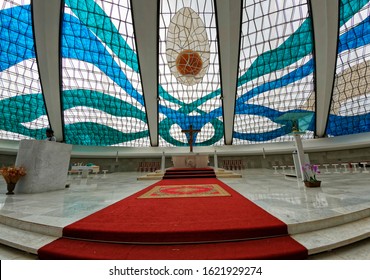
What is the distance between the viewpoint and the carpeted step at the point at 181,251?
243 cm

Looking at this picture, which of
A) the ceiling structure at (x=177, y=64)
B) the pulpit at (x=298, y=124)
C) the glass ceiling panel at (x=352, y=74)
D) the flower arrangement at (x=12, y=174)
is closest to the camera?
the flower arrangement at (x=12, y=174)

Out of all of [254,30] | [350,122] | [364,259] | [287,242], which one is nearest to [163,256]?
[287,242]

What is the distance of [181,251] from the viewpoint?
101 inches

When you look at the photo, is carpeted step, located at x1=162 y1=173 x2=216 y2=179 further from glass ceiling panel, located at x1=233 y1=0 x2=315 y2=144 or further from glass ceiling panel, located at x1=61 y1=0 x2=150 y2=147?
glass ceiling panel, located at x1=61 y1=0 x2=150 y2=147

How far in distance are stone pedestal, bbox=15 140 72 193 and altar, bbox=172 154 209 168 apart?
37.6 ft

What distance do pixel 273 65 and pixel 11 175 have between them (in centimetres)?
2600

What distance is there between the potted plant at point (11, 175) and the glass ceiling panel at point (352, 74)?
2849 cm

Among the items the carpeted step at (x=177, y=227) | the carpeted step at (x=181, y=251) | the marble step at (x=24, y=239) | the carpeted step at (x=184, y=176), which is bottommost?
the carpeted step at (x=184, y=176)

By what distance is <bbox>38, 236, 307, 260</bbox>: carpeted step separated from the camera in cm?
243

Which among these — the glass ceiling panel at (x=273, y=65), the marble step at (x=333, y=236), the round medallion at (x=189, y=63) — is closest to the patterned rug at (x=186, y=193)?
the marble step at (x=333, y=236)

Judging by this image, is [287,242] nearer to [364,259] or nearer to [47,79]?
[364,259]

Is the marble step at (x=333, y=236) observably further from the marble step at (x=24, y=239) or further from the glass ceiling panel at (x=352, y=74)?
the glass ceiling panel at (x=352, y=74)

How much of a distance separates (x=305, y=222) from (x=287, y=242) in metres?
0.67

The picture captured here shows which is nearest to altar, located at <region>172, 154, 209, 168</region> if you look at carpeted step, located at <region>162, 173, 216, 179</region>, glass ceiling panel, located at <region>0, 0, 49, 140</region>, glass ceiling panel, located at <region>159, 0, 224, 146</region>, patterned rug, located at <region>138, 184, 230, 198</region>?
carpeted step, located at <region>162, 173, 216, 179</region>
